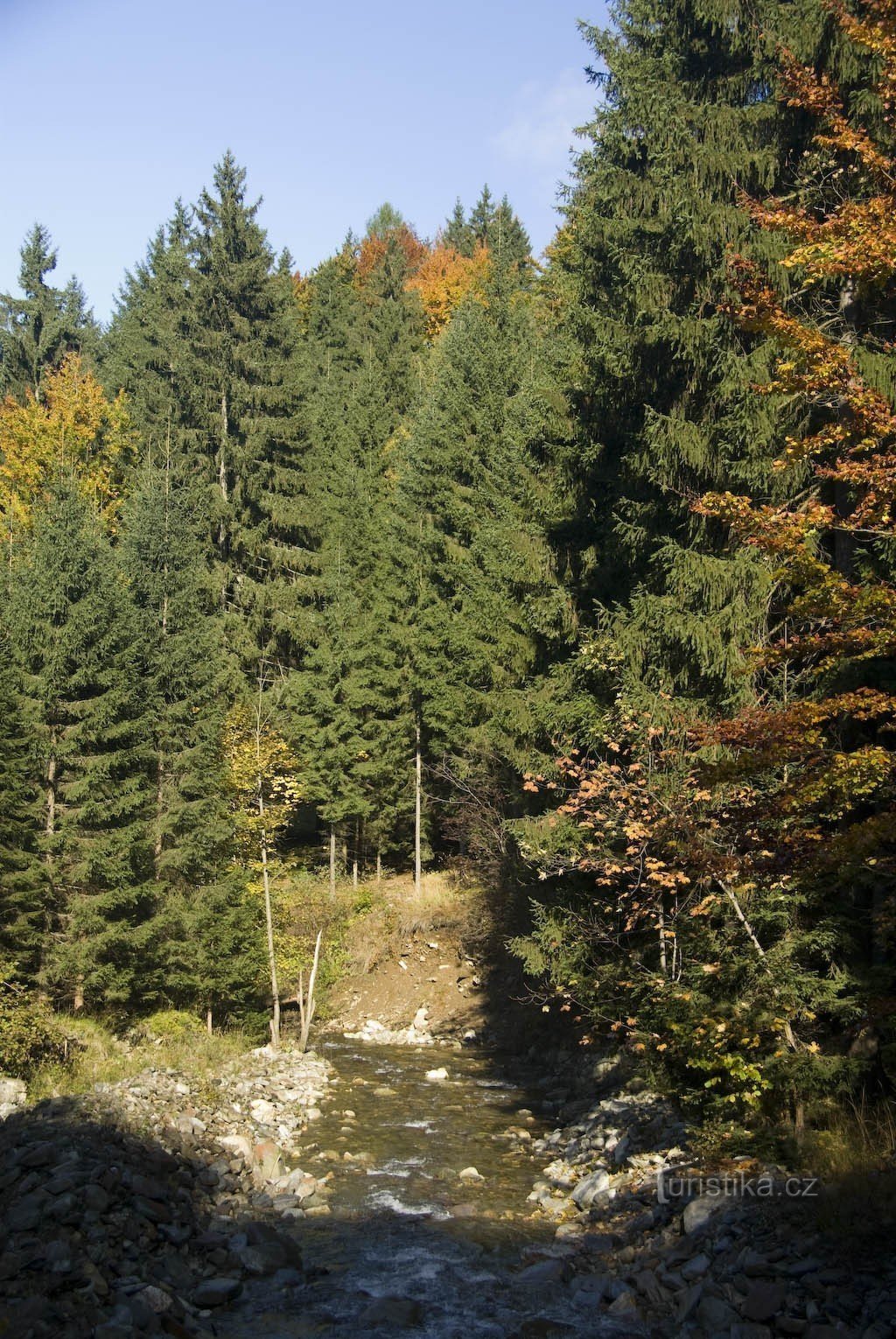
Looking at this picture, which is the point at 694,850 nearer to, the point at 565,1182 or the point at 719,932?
the point at 719,932

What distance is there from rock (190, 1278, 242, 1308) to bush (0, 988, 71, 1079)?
25.1 ft

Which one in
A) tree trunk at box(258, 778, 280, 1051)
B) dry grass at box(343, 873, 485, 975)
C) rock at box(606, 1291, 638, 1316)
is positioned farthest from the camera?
dry grass at box(343, 873, 485, 975)

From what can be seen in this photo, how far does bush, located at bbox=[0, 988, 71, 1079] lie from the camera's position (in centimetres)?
1797

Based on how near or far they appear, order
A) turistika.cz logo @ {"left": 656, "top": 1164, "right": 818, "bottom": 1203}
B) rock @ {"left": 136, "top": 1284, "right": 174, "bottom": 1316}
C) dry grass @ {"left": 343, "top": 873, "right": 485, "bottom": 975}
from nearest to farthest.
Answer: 1. turistika.cz logo @ {"left": 656, "top": 1164, "right": 818, "bottom": 1203}
2. rock @ {"left": 136, "top": 1284, "right": 174, "bottom": 1316}
3. dry grass @ {"left": 343, "top": 873, "right": 485, "bottom": 975}

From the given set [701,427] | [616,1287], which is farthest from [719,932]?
[701,427]

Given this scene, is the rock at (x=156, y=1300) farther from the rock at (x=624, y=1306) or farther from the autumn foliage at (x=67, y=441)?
the autumn foliage at (x=67, y=441)

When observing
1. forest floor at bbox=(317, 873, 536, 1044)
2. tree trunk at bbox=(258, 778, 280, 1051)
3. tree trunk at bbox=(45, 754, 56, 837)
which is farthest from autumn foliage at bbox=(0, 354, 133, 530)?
forest floor at bbox=(317, 873, 536, 1044)

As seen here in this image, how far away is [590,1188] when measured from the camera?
44.9ft

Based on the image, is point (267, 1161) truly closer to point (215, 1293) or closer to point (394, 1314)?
point (215, 1293)

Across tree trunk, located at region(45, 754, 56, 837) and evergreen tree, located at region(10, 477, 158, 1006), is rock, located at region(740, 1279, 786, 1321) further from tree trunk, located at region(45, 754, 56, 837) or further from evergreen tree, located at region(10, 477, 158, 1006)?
tree trunk, located at region(45, 754, 56, 837)

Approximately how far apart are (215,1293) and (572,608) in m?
12.5

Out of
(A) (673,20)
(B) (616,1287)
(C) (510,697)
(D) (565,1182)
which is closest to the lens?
(B) (616,1287)

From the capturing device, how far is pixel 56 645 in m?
22.4

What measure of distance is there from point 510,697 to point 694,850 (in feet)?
34.1
